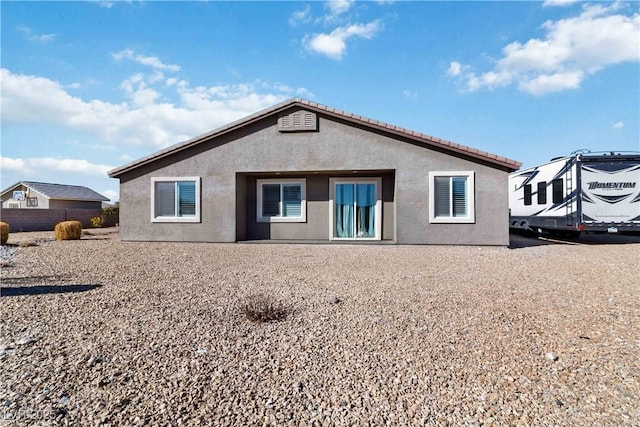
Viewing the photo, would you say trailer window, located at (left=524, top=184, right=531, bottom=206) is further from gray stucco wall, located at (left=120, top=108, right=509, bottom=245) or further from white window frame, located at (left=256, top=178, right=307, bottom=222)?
white window frame, located at (left=256, top=178, right=307, bottom=222)

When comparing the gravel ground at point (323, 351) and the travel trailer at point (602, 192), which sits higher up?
the travel trailer at point (602, 192)

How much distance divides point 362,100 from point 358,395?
13089 mm

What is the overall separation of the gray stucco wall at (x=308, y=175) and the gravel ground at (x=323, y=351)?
4.82 m

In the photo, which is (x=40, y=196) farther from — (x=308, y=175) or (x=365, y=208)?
(x=365, y=208)

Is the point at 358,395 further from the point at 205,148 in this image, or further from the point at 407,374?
the point at 205,148

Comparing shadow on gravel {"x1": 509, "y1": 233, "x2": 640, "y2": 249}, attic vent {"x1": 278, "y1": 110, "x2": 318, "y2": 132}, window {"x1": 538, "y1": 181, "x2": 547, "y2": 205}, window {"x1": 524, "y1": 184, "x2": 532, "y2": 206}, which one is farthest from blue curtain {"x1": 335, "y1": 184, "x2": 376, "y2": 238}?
window {"x1": 524, "y1": 184, "x2": 532, "y2": 206}

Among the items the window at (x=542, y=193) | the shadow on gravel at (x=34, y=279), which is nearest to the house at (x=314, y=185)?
the window at (x=542, y=193)

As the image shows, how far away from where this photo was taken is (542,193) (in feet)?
47.2

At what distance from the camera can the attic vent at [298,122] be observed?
39.5 feet

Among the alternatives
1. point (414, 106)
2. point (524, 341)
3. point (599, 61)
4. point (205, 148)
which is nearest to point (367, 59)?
point (414, 106)

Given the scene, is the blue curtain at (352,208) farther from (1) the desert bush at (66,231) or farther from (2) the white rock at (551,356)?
(1) the desert bush at (66,231)

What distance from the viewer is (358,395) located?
2.64 meters

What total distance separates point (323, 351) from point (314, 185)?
33.2 ft

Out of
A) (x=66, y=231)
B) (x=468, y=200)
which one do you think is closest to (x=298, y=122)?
(x=468, y=200)
